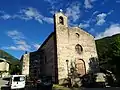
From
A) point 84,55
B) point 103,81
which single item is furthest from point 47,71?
point 103,81

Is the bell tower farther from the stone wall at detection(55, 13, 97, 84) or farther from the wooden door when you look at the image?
the wooden door

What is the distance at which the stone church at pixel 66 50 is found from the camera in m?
33.8

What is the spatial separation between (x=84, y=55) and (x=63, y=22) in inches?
291

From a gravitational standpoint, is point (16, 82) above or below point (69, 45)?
below

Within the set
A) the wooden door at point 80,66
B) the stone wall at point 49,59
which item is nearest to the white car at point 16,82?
the stone wall at point 49,59

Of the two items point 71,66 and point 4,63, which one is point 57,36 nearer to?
point 71,66

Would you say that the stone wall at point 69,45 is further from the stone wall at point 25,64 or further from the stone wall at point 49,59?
the stone wall at point 25,64

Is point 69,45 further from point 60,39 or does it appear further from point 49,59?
point 49,59

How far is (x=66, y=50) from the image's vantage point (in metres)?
34.9

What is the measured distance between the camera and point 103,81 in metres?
29.4

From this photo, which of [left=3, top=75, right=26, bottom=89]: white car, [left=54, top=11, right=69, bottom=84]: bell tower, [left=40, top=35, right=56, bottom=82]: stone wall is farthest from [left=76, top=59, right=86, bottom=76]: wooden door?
[left=3, top=75, right=26, bottom=89]: white car

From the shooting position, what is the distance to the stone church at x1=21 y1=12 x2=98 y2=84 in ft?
111

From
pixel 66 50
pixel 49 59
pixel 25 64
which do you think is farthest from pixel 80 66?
pixel 25 64

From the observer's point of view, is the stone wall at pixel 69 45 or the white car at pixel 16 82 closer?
the white car at pixel 16 82
